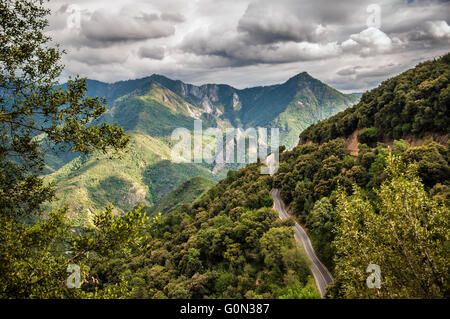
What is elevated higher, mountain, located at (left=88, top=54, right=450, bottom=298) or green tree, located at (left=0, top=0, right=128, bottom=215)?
green tree, located at (left=0, top=0, right=128, bottom=215)

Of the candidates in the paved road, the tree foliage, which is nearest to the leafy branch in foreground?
the tree foliage

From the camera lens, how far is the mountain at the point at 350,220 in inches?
391

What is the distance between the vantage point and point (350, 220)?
1091 cm

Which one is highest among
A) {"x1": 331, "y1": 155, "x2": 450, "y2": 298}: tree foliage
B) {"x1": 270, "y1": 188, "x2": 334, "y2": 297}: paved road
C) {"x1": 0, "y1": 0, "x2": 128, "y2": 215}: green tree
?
{"x1": 0, "y1": 0, "x2": 128, "y2": 215}: green tree

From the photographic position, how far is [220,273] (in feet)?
113

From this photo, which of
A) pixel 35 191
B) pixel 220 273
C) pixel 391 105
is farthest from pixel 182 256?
pixel 391 105

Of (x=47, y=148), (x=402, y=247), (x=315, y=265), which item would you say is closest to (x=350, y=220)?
(x=402, y=247)

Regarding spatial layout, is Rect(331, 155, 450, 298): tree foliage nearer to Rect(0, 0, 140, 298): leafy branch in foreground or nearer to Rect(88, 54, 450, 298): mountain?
Rect(88, 54, 450, 298): mountain

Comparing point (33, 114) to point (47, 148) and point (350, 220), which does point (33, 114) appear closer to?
point (47, 148)

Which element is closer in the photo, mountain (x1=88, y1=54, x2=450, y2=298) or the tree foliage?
the tree foliage

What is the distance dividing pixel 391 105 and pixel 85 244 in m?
55.6

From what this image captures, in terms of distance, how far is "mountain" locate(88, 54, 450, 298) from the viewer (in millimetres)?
9938

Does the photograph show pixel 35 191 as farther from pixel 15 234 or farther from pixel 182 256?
pixel 182 256
